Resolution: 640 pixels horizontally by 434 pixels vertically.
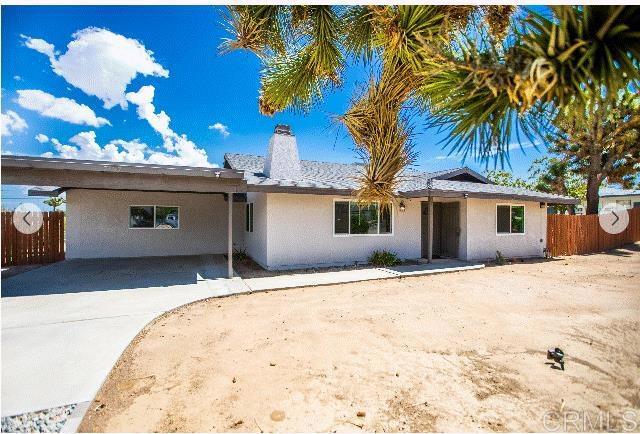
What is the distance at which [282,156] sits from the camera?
11.5 metres

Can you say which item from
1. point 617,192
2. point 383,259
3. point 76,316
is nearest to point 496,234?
point 383,259

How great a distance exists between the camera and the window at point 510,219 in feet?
42.9

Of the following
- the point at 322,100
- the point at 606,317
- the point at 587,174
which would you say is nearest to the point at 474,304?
the point at 606,317

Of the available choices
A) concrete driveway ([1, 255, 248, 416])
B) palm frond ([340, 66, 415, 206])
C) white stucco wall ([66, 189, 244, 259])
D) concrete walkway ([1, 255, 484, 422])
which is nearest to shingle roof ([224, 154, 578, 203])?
white stucco wall ([66, 189, 244, 259])

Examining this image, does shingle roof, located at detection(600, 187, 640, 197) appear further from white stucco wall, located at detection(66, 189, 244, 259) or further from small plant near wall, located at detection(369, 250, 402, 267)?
white stucco wall, located at detection(66, 189, 244, 259)

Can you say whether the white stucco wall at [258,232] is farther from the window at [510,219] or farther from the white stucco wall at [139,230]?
the window at [510,219]

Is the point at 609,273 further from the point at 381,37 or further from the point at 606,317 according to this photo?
the point at 381,37

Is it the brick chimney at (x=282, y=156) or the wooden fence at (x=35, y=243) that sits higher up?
the brick chimney at (x=282, y=156)

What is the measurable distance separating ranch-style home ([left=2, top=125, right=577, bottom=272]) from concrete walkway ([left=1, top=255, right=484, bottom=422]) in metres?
1.21

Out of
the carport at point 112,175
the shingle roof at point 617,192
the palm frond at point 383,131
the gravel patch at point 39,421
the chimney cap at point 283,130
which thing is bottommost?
the gravel patch at point 39,421

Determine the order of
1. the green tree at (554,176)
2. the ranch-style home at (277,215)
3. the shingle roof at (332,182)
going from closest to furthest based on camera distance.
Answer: the ranch-style home at (277,215)
the shingle roof at (332,182)
the green tree at (554,176)

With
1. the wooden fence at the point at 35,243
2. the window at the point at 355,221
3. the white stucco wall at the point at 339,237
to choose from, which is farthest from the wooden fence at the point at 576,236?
the wooden fence at the point at 35,243

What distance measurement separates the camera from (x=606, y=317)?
18.2 feet

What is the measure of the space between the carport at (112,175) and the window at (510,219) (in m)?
11.2
